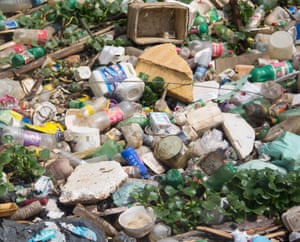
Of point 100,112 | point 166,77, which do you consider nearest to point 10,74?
point 100,112

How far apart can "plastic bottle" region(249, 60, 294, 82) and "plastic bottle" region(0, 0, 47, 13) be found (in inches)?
80.8

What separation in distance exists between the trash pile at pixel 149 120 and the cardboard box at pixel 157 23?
1 cm

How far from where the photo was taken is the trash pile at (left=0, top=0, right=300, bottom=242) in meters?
3.82

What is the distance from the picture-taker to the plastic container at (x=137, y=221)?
3699 mm

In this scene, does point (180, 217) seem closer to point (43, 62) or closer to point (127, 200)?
point (127, 200)

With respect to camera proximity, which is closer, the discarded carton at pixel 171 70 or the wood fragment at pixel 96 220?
the wood fragment at pixel 96 220

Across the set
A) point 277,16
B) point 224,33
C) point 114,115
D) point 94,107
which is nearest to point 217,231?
point 114,115

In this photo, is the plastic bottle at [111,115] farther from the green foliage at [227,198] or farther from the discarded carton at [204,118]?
the green foliage at [227,198]

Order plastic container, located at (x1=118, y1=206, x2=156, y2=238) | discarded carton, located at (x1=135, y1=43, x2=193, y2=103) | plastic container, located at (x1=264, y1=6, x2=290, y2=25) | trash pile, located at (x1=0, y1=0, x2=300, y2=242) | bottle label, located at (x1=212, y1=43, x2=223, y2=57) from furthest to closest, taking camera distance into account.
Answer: plastic container, located at (x1=264, y1=6, x2=290, y2=25), bottle label, located at (x1=212, y1=43, x2=223, y2=57), discarded carton, located at (x1=135, y1=43, x2=193, y2=103), trash pile, located at (x1=0, y1=0, x2=300, y2=242), plastic container, located at (x1=118, y1=206, x2=156, y2=238)

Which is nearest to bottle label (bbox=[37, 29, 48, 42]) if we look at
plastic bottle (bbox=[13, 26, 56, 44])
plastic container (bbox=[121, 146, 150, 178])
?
plastic bottle (bbox=[13, 26, 56, 44])

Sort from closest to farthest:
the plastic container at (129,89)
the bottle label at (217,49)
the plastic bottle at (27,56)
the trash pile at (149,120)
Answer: the trash pile at (149,120) < the plastic container at (129,89) < the plastic bottle at (27,56) < the bottle label at (217,49)

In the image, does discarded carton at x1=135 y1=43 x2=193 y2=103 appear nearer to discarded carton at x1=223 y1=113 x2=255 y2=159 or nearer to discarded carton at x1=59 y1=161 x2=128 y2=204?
discarded carton at x1=223 y1=113 x2=255 y2=159

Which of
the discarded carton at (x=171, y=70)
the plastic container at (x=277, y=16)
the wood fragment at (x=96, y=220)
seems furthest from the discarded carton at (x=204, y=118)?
the plastic container at (x=277, y=16)

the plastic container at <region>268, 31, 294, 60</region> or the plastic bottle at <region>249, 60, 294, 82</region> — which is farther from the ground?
the plastic container at <region>268, 31, 294, 60</region>
